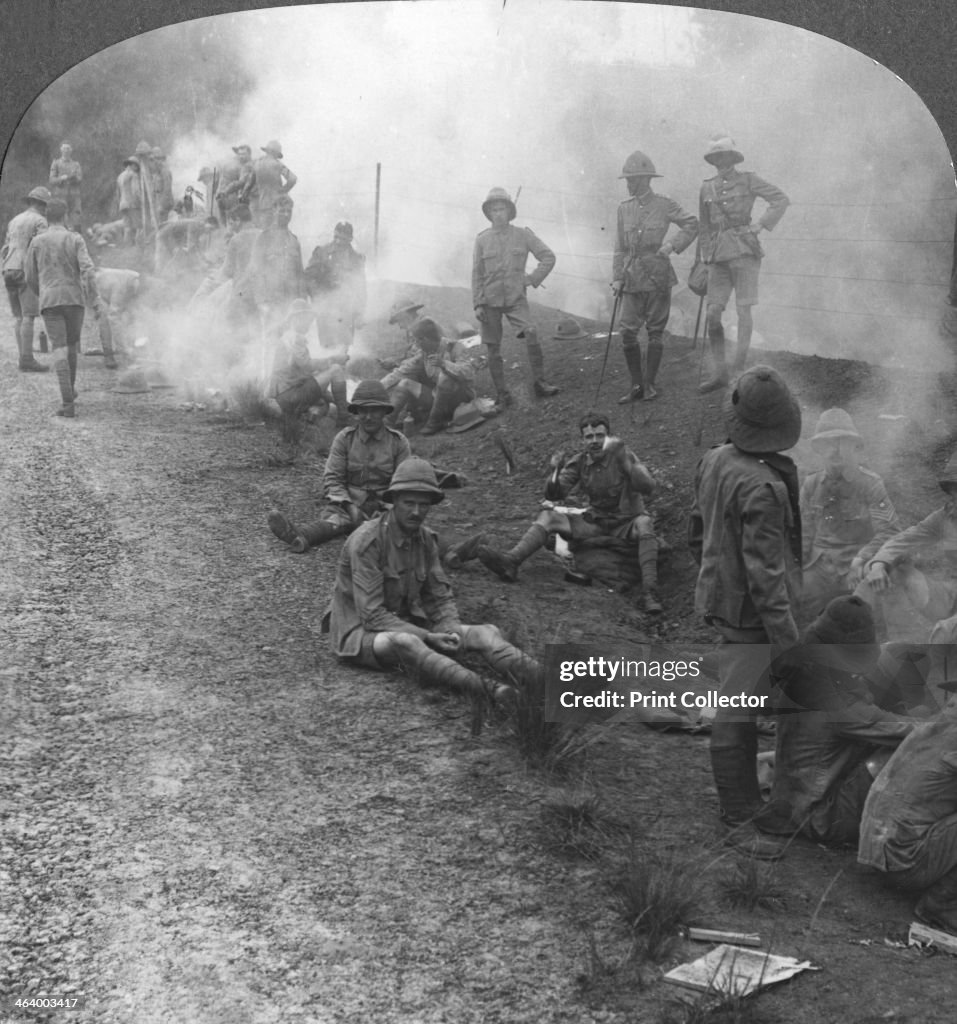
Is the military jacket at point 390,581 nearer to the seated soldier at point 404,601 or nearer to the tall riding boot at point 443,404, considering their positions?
the seated soldier at point 404,601

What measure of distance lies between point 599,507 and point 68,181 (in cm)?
268

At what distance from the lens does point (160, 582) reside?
5031 mm

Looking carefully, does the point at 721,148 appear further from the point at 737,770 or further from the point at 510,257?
the point at 737,770

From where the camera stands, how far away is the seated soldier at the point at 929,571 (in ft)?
14.8

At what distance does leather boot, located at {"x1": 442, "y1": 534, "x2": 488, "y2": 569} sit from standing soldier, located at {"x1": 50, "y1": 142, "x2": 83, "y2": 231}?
7.08 feet

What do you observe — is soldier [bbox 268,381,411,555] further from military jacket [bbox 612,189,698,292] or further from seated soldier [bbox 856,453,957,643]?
seated soldier [bbox 856,453,957,643]

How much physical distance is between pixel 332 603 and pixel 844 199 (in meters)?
2.76

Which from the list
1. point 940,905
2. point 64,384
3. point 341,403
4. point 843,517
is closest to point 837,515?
point 843,517

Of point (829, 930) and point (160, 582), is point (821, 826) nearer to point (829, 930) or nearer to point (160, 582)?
point (829, 930)

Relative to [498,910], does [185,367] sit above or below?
above

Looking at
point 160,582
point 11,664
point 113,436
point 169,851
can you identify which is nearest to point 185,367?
point 113,436

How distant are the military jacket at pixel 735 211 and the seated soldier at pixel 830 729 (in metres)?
1.50

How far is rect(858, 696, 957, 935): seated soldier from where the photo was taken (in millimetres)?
3740

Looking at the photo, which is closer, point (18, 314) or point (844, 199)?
point (844, 199)
